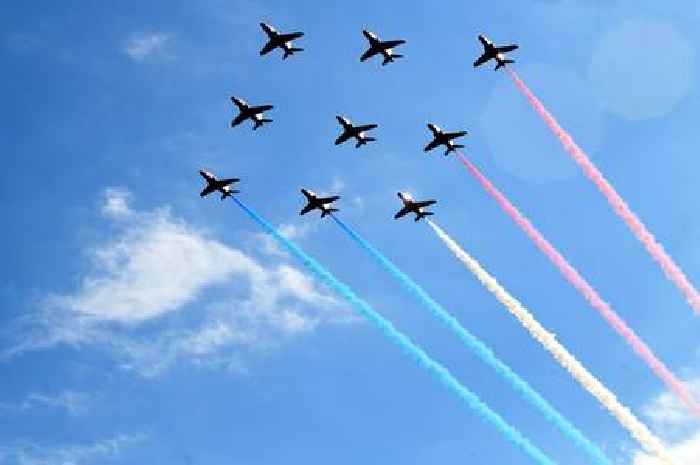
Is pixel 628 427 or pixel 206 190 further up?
pixel 206 190

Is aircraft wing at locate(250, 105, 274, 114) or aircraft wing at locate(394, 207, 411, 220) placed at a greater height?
aircraft wing at locate(250, 105, 274, 114)

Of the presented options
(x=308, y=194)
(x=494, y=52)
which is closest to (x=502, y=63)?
(x=494, y=52)

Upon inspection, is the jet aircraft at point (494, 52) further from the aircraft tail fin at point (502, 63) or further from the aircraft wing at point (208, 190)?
the aircraft wing at point (208, 190)

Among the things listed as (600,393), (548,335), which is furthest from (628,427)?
(548,335)

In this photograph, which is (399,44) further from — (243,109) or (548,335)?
(548,335)

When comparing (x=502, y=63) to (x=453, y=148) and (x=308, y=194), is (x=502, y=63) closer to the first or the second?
(x=453, y=148)

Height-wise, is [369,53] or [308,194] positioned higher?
[369,53]

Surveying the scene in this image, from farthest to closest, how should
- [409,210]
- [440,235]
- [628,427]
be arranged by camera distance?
[409,210], [440,235], [628,427]

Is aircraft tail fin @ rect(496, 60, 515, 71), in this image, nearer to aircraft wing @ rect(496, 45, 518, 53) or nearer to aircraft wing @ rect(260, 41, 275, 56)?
aircraft wing @ rect(496, 45, 518, 53)

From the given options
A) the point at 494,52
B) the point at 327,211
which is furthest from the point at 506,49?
the point at 327,211

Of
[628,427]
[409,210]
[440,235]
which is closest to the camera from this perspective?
[628,427]

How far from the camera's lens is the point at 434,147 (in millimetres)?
154125

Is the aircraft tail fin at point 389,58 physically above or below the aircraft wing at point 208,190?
above

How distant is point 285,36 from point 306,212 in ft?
91.5
